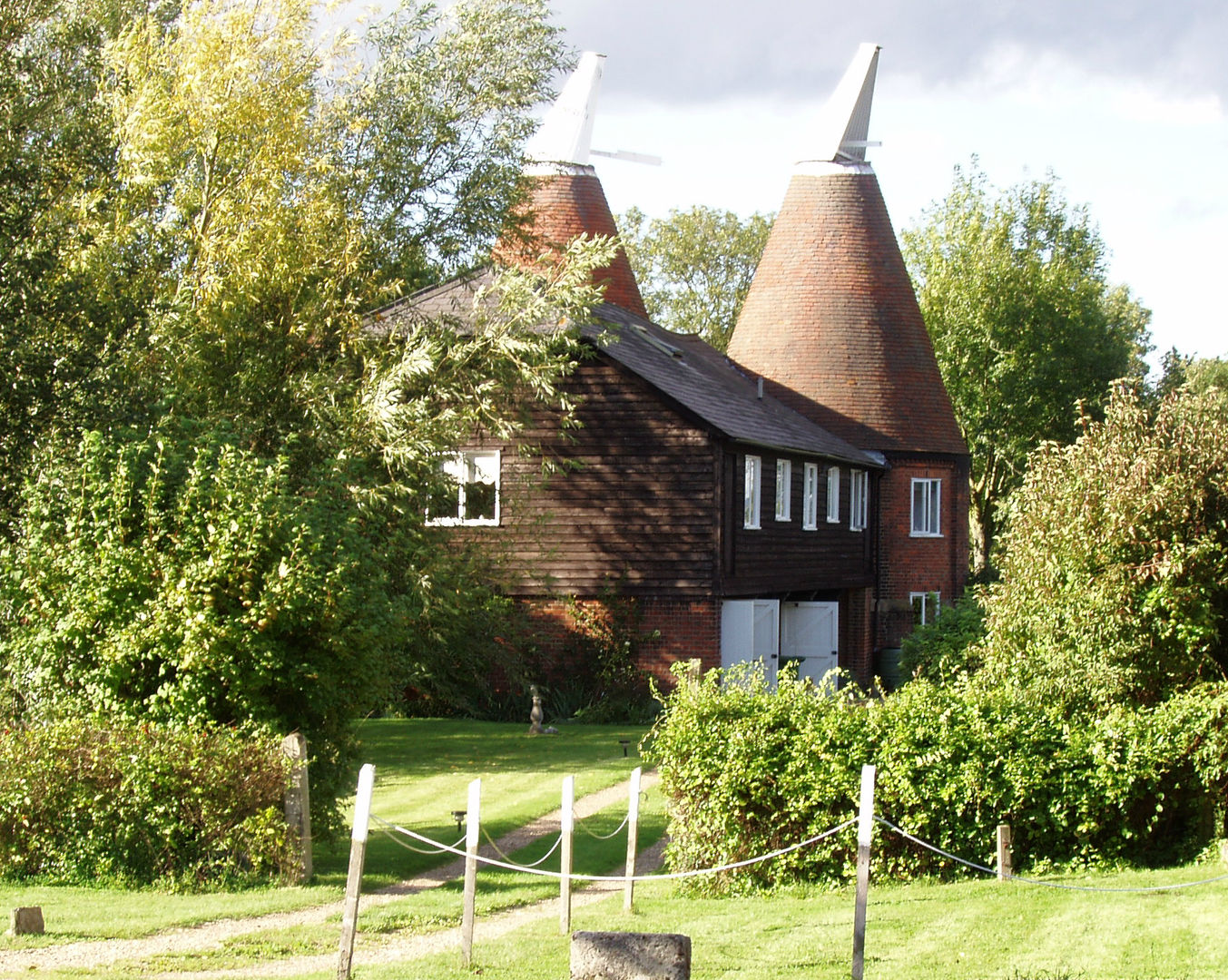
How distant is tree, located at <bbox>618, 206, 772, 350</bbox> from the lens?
186 feet

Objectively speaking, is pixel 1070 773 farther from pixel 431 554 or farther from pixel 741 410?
pixel 741 410

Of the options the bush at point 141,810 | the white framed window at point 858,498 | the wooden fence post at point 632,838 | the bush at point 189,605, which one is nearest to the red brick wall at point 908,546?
the white framed window at point 858,498

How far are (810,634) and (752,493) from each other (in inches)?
164

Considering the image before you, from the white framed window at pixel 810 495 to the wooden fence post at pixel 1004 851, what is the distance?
58.5ft

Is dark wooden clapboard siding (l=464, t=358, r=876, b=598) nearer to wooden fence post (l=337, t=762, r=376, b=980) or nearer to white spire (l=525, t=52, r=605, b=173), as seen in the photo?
white spire (l=525, t=52, r=605, b=173)

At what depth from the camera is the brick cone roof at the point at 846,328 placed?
3306 cm

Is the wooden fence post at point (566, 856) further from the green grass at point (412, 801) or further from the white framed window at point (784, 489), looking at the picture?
the white framed window at point (784, 489)

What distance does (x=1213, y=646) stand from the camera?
44.4 ft

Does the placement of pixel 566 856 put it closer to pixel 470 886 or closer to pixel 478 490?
pixel 470 886

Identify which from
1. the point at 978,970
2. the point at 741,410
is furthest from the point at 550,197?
the point at 978,970

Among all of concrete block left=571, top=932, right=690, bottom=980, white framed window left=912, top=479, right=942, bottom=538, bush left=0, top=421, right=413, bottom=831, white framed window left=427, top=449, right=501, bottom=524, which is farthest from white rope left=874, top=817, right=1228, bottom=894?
white framed window left=912, top=479, right=942, bottom=538

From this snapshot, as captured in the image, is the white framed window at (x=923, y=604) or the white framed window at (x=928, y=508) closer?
the white framed window at (x=923, y=604)

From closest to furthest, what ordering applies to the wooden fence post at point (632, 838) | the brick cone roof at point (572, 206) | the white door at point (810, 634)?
the wooden fence post at point (632, 838), the white door at point (810, 634), the brick cone roof at point (572, 206)

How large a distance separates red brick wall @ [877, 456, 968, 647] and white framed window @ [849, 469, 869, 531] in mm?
728
